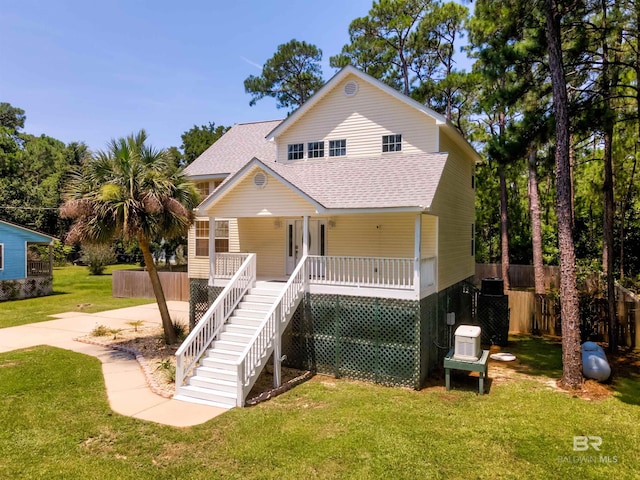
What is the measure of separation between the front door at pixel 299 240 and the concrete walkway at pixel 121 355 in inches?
236

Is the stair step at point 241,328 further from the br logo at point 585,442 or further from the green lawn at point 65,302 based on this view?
the green lawn at point 65,302

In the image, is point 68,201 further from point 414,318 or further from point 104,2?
point 414,318

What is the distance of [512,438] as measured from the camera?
289 inches

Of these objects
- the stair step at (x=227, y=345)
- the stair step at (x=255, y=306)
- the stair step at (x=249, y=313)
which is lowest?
the stair step at (x=227, y=345)

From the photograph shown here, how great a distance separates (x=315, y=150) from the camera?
51.0ft

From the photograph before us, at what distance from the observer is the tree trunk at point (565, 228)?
32.4 ft

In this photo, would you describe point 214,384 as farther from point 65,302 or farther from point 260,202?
point 65,302

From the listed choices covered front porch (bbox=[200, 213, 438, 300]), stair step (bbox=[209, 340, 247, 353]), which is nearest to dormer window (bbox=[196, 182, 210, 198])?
covered front porch (bbox=[200, 213, 438, 300])

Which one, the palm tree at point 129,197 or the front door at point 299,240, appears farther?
A: the front door at point 299,240

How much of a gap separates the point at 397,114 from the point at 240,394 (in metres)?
10.2

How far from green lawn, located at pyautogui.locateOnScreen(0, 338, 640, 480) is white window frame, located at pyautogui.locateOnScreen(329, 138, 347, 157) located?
833 centimetres

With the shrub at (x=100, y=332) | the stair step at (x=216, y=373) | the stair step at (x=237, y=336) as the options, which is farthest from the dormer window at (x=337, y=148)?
the shrub at (x=100, y=332)

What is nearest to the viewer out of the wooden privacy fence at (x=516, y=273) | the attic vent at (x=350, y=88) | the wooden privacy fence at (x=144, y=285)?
the attic vent at (x=350, y=88)

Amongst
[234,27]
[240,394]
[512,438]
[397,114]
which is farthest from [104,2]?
[512,438]
